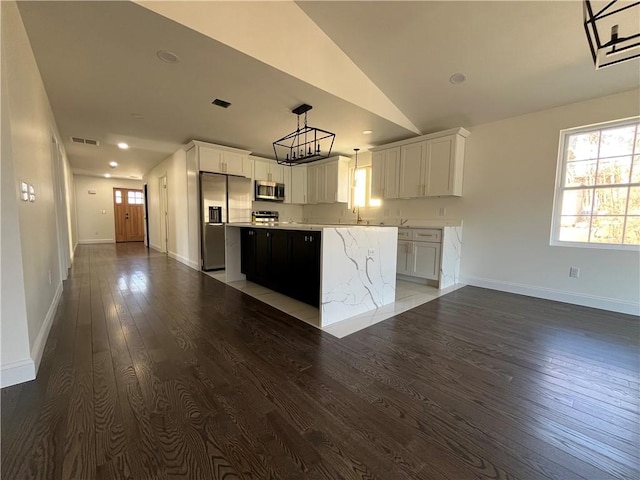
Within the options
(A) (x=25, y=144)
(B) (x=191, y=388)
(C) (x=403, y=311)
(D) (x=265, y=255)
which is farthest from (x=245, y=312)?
(A) (x=25, y=144)

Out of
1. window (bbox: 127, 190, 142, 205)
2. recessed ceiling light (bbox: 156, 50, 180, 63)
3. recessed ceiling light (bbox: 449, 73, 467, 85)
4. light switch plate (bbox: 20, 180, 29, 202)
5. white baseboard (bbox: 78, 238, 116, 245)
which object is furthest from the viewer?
window (bbox: 127, 190, 142, 205)

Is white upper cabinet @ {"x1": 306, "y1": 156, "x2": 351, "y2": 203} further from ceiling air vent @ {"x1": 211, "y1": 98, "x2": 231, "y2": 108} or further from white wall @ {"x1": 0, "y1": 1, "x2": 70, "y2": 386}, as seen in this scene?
white wall @ {"x1": 0, "y1": 1, "x2": 70, "y2": 386}

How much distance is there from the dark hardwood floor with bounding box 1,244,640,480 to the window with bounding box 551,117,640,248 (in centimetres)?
113

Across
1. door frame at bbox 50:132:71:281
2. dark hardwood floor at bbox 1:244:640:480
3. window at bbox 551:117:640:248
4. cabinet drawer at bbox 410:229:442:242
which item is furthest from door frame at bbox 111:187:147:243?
window at bbox 551:117:640:248

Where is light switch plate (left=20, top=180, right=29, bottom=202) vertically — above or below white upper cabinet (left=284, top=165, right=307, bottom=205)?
below

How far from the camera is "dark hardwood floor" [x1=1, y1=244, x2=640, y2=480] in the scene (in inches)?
43.7

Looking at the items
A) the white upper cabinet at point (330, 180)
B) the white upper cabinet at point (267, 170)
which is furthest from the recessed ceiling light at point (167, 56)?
the white upper cabinet at point (330, 180)

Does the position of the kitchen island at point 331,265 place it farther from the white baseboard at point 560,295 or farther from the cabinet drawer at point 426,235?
the white baseboard at point 560,295

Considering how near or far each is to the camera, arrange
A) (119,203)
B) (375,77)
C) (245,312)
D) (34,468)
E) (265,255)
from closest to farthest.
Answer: (34,468) → (245,312) → (375,77) → (265,255) → (119,203)

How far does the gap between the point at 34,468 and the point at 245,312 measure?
→ 1.83 metres

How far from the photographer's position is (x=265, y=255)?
3.60 m

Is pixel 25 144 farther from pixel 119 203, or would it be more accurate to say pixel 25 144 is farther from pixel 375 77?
pixel 119 203

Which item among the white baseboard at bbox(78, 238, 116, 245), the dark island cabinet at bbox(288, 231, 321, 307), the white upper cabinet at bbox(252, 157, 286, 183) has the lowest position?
the white baseboard at bbox(78, 238, 116, 245)

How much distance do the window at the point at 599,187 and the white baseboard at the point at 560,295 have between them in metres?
0.64
